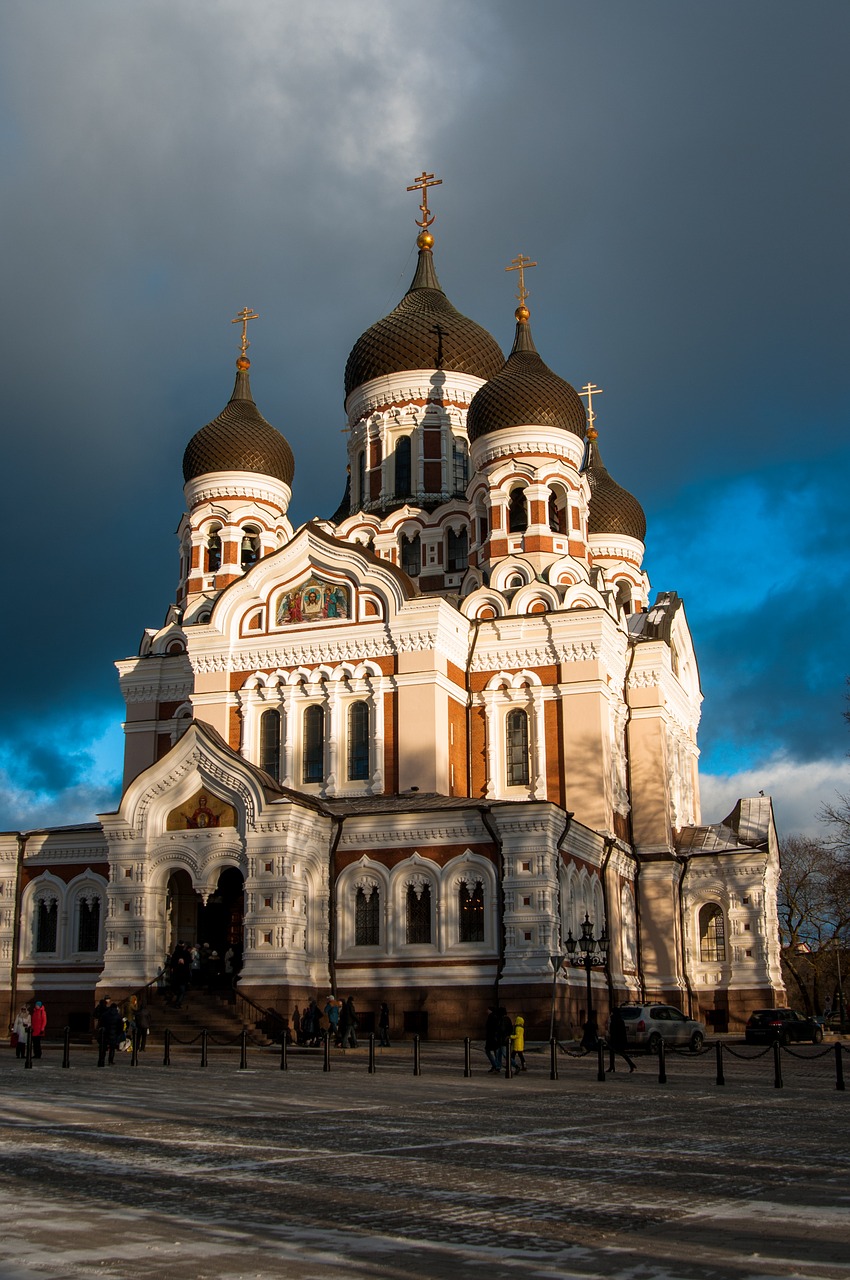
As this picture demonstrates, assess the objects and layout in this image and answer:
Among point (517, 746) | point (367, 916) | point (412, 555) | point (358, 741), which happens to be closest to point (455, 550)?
point (412, 555)

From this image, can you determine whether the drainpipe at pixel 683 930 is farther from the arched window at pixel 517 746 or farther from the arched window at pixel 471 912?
the arched window at pixel 471 912

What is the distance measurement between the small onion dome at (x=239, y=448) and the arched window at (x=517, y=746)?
11705mm

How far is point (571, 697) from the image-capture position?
33.3 metres

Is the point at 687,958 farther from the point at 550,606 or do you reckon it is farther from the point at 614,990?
the point at 550,606

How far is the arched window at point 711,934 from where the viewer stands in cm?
3569

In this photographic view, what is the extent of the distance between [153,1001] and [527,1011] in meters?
7.66

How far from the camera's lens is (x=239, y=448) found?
132ft

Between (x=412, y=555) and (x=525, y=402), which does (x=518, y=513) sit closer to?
(x=525, y=402)

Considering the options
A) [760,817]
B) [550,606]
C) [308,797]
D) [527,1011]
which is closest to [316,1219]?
[527,1011]

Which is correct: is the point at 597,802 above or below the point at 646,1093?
above

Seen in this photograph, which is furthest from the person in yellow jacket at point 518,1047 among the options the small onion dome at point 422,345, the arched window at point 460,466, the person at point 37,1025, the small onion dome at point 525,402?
the small onion dome at point 422,345

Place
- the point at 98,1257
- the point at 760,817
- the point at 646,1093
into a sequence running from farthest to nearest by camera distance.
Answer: the point at 760,817
the point at 646,1093
the point at 98,1257

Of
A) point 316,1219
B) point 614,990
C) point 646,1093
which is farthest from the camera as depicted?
point 614,990

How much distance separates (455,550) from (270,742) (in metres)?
9.04
